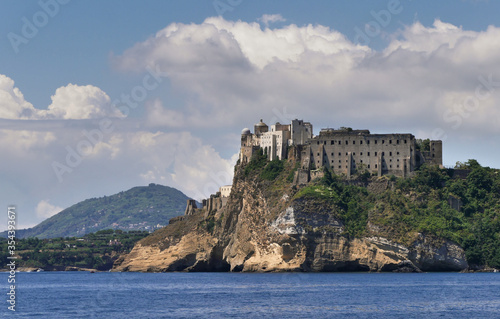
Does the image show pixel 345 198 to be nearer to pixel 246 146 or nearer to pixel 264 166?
pixel 264 166

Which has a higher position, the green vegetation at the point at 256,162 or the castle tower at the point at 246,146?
the castle tower at the point at 246,146

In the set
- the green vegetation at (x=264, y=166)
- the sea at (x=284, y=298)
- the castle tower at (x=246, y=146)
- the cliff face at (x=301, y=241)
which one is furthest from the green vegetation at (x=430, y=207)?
the castle tower at (x=246, y=146)

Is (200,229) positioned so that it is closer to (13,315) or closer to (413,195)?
(413,195)

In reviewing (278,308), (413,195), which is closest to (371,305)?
(278,308)

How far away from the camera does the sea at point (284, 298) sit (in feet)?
229

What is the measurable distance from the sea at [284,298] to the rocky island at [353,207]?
3.69 meters

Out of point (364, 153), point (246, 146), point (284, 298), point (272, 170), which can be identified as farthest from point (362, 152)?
point (284, 298)

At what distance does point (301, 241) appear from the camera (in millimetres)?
114438

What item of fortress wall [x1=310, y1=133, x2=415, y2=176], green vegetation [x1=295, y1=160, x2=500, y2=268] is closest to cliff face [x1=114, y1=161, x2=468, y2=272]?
green vegetation [x1=295, y1=160, x2=500, y2=268]

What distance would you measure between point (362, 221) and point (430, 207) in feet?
33.6

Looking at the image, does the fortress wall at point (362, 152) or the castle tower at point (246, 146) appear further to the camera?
→ the castle tower at point (246, 146)

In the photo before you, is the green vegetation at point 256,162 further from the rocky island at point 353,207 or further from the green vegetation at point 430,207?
the green vegetation at point 430,207

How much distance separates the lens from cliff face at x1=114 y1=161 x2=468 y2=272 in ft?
374

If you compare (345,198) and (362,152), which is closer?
(345,198)
